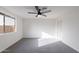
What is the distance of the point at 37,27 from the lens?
1031cm

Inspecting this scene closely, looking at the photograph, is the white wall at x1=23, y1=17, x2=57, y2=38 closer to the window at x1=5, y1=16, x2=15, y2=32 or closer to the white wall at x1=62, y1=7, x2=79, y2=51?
the window at x1=5, y1=16, x2=15, y2=32

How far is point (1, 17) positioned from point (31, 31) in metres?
5.45

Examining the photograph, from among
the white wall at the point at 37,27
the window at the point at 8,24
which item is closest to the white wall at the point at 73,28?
the window at the point at 8,24

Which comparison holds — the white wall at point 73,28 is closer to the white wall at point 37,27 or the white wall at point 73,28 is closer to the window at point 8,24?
the window at point 8,24

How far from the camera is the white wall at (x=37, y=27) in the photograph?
10258mm

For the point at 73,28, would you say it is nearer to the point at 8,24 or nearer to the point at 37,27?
the point at 8,24

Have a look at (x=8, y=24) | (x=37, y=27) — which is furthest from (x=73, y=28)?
(x=37, y=27)

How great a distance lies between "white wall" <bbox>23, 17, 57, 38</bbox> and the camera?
10.3 m

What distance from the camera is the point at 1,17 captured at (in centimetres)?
511

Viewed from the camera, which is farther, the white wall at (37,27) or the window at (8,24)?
the white wall at (37,27)
